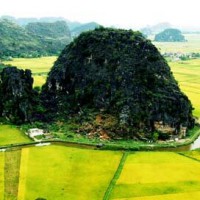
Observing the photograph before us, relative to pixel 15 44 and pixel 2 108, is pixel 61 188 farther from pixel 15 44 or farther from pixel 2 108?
pixel 15 44

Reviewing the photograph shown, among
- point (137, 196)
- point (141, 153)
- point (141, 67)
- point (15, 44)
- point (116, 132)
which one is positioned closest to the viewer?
point (137, 196)

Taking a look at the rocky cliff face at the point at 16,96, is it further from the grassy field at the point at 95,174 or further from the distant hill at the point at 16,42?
the distant hill at the point at 16,42

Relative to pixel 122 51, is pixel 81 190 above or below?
below

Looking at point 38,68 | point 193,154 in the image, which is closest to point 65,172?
point 193,154

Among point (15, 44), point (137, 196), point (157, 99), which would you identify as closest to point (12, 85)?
point (157, 99)

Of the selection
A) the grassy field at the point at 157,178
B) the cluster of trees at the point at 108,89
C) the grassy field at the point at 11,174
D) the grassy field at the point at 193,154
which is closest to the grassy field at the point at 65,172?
the grassy field at the point at 11,174
